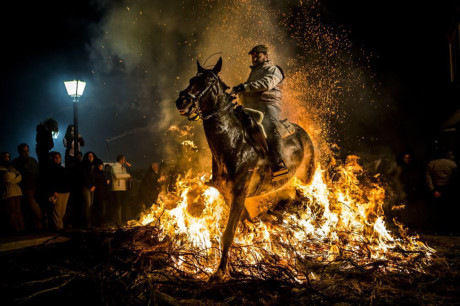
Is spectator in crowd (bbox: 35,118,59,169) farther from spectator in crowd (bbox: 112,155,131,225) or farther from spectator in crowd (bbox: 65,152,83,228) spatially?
spectator in crowd (bbox: 112,155,131,225)

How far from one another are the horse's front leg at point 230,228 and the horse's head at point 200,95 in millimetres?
1471

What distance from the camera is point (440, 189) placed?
9.80 m

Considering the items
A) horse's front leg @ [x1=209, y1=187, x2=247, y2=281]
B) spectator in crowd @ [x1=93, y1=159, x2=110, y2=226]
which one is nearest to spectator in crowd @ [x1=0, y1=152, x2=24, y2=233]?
spectator in crowd @ [x1=93, y1=159, x2=110, y2=226]

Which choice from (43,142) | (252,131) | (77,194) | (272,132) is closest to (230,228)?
(252,131)

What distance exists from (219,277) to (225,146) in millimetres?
2078

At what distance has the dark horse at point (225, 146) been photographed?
184 inches

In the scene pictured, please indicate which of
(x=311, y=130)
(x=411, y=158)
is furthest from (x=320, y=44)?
(x=411, y=158)

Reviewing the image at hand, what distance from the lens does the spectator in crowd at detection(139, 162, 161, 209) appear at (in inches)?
455

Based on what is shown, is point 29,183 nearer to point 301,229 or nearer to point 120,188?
point 120,188

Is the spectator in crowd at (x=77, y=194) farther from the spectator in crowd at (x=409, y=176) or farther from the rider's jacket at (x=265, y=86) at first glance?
the spectator in crowd at (x=409, y=176)

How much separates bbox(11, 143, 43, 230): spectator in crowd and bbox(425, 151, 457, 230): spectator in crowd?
1280cm

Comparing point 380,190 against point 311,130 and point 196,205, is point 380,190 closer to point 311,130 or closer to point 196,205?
point 311,130

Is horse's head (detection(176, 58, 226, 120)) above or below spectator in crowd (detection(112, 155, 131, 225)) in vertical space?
above

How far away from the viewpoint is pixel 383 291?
4.13m
